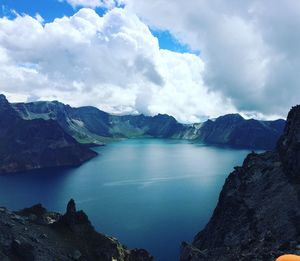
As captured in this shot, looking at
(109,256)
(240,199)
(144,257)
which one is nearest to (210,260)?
(109,256)

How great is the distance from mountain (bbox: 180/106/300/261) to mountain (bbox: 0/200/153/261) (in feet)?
68.7

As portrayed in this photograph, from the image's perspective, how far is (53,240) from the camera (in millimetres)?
94500

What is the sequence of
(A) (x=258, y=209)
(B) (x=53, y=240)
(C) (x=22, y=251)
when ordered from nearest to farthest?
(C) (x=22, y=251) < (B) (x=53, y=240) < (A) (x=258, y=209)

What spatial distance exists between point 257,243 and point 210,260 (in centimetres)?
1120

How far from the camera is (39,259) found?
8344 cm

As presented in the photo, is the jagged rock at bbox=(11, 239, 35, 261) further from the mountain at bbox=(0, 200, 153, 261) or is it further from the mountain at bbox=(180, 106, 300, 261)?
the mountain at bbox=(180, 106, 300, 261)

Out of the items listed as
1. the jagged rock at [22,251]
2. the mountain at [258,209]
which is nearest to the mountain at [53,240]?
the jagged rock at [22,251]

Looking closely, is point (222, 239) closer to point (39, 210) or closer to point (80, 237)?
point (80, 237)

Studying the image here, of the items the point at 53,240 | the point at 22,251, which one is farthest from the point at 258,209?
the point at 22,251

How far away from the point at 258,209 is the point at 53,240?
63.0 meters

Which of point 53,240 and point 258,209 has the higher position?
point 258,209

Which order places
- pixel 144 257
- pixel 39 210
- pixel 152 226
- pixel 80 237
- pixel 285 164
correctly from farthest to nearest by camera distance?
pixel 152 226, pixel 285 164, pixel 144 257, pixel 39 210, pixel 80 237

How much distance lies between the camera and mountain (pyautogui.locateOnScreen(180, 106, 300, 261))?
91.7m

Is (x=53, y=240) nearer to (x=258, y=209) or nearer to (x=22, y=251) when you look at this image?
(x=22, y=251)
